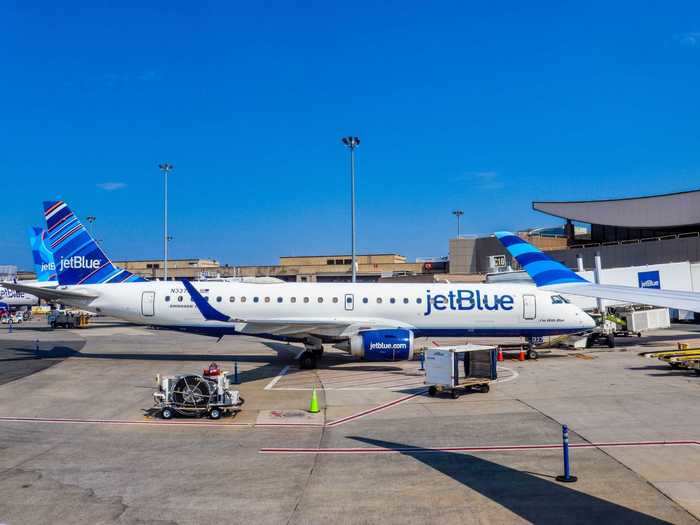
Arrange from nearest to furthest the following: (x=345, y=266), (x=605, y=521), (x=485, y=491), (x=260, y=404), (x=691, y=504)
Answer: (x=605, y=521) < (x=691, y=504) < (x=485, y=491) < (x=260, y=404) < (x=345, y=266)

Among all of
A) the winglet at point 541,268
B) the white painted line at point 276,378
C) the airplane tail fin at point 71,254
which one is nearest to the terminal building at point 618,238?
the white painted line at point 276,378

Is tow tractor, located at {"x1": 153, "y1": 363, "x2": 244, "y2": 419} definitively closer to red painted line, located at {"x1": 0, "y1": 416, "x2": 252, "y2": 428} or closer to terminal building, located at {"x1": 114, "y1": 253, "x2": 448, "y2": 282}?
red painted line, located at {"x1": 0, "y1": 416, "x2": 252, "y2": 428}

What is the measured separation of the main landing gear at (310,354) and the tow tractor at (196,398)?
8827mm

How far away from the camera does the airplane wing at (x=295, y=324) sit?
23.1 m

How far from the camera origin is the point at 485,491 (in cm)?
1014

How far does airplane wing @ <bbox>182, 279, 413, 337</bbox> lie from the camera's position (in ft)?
75.7

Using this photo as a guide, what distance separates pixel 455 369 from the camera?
19.0 metres

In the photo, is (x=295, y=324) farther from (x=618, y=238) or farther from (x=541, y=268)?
(x=618, y=238)

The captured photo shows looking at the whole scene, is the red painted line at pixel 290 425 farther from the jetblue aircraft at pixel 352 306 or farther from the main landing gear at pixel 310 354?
the jetblue aircraft at pixel 352 306

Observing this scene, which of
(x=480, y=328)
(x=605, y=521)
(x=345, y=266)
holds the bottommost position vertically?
(x=605, y=521)

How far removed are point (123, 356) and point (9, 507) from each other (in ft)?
73.1

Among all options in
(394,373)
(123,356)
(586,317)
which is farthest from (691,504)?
(123,356)

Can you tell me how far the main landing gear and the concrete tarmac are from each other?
4.17 ft

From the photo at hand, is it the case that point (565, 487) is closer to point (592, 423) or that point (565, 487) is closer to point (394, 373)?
point (592, 423)
